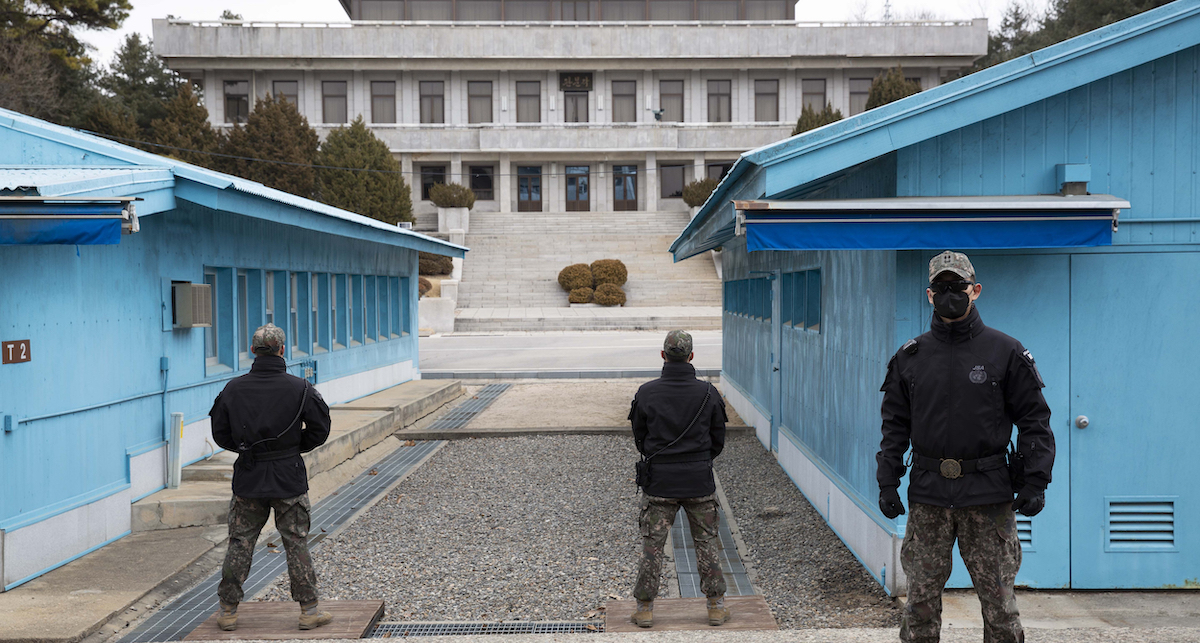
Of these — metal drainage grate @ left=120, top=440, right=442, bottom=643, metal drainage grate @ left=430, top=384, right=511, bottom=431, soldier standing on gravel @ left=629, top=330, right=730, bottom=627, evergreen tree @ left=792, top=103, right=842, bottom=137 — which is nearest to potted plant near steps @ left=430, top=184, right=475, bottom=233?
evergreen tree @ left=792, top=103, right=842, bottom=137

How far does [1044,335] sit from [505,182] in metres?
50.1

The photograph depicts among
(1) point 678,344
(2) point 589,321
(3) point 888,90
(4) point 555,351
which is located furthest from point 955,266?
(3) point 888,90

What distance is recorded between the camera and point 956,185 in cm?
645

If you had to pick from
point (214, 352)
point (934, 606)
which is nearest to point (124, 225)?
point (214, 352)

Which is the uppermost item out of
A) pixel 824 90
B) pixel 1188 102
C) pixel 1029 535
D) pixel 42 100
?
pixel 824 90

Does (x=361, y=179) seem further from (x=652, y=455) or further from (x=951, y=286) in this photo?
(x=951, y=286)

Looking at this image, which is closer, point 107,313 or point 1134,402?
point 1134,402

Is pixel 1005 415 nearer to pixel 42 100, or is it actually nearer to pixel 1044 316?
pixel 1044 316

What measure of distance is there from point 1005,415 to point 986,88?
285 centimetres

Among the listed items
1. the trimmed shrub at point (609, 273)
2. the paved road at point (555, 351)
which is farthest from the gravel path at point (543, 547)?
the trimmed shrub at point (609, 273)

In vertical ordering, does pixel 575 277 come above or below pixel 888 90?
below

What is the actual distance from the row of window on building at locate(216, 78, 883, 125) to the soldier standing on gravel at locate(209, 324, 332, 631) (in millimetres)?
51765

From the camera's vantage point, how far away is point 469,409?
16.9 metres

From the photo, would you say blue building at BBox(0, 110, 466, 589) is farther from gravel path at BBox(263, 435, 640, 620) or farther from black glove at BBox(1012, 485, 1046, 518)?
black glove at BBox(1012, 485, 1046, 518)
